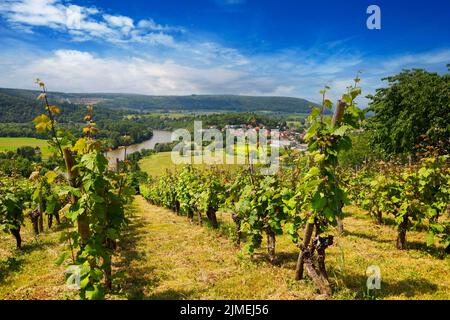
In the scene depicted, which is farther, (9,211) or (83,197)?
(9,211)

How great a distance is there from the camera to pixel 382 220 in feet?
66.0

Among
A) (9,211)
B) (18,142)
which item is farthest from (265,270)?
(18,142)

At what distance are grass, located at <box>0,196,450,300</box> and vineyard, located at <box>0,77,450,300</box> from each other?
0.05 m

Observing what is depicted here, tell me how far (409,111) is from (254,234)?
35.5 m

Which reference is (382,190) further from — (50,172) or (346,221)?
(50,172)

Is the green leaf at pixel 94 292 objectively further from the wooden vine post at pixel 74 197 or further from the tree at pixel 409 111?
the tree at pixel 409 111

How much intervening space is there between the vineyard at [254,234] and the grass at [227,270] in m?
0.05

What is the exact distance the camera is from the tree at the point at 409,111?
36.0 meters

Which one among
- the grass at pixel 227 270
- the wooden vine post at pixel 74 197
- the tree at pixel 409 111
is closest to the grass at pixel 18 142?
the tree at pixel 409 111

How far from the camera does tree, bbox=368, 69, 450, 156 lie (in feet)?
118

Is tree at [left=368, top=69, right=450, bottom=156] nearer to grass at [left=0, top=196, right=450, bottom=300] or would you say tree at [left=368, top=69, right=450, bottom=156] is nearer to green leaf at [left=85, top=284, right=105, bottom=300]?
grass at [left=0, top=196, right=450, bottom=300]

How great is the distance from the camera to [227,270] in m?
11.4

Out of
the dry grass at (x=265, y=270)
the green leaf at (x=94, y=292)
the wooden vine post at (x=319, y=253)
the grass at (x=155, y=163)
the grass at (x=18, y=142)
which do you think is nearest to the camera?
the green leaf at (x=94, y=292)

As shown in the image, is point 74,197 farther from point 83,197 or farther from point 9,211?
point 9,211
